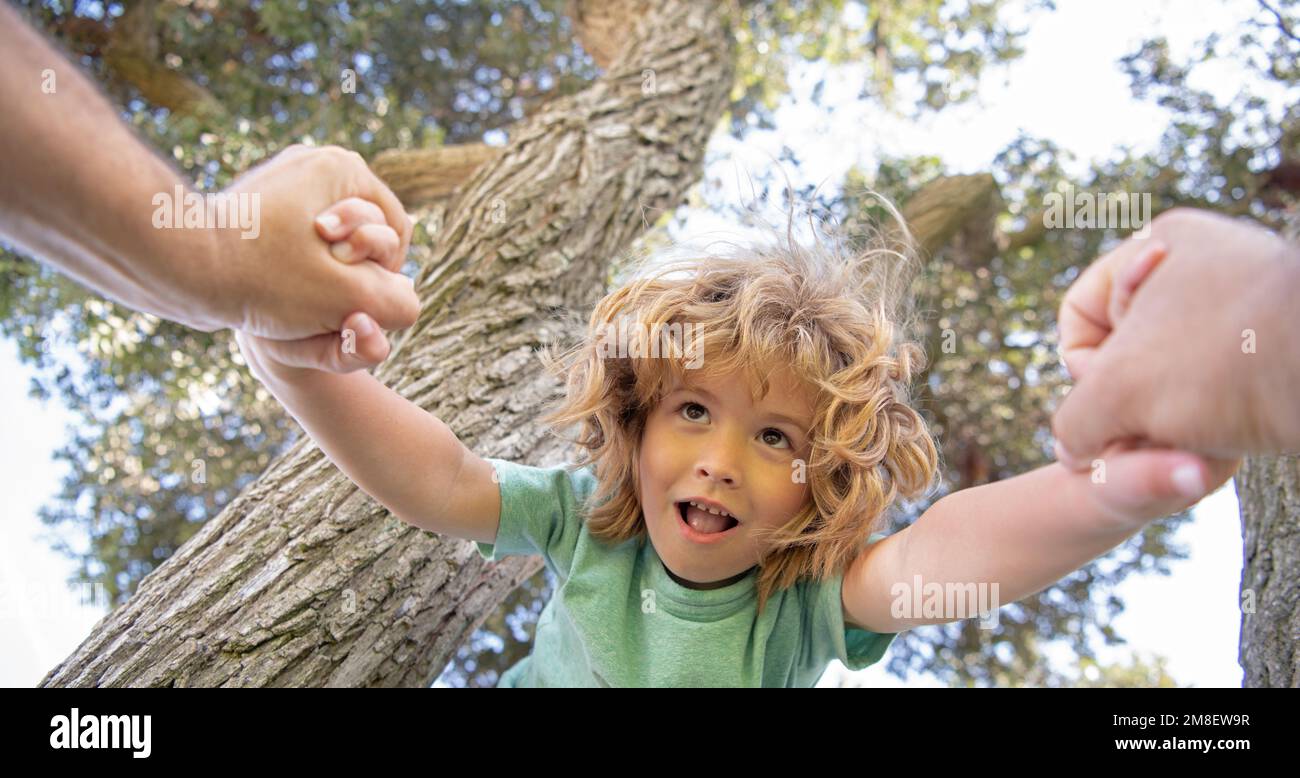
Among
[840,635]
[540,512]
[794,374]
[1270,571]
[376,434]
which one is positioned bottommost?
[840,635]

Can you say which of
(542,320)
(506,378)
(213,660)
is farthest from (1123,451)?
(542,320)

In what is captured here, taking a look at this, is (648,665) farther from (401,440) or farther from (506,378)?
(506,378)

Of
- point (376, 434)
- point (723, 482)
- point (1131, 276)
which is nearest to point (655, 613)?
point (723, 482)

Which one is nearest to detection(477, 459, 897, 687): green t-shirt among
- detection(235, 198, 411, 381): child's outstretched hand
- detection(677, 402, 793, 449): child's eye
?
detection(677, 402, 793, 449): child's eye

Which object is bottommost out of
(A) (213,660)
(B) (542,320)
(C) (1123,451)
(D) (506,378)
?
(A) (213,660)

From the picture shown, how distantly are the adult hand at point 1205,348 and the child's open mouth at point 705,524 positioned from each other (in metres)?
0.79

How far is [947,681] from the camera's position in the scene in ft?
18.1

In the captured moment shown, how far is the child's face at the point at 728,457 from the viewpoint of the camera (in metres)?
1.76

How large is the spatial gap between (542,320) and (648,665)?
141cm

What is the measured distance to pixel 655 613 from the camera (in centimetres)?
201

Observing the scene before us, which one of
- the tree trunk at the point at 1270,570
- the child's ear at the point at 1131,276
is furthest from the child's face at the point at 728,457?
the tree trunk at the point at 1270,570

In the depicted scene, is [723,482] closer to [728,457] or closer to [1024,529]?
[728,457]

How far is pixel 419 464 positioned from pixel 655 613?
0.61 m

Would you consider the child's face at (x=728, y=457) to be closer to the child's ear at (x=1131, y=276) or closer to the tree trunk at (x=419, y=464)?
the tree trunk at (x=419, y=464)
